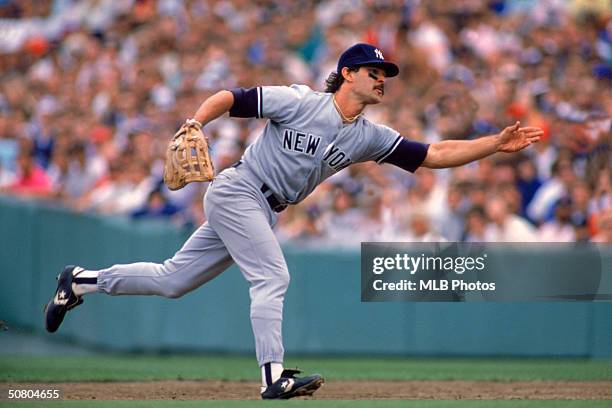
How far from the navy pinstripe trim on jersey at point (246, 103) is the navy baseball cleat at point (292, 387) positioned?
4.55 feet

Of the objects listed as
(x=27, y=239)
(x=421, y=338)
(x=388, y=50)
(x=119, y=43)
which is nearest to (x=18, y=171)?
(x=27, y=239)

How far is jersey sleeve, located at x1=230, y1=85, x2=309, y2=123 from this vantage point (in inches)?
248

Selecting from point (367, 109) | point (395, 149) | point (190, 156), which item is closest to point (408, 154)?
point (395, 149)

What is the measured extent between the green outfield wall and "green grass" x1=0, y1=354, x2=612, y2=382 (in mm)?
117

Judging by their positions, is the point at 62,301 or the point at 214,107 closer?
the point at 214,107

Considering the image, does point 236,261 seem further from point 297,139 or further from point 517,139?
point 517,139

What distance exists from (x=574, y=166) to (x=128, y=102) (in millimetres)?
5695

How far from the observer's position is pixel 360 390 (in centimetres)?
726

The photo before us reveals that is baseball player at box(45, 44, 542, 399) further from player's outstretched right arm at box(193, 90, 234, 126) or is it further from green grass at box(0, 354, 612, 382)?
green grass at box(0, 354, 612, 382)

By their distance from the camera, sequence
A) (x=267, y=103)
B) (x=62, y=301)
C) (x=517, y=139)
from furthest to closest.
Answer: (x=62, y=301)
(x=517, y=139)
(x=267, y=103)

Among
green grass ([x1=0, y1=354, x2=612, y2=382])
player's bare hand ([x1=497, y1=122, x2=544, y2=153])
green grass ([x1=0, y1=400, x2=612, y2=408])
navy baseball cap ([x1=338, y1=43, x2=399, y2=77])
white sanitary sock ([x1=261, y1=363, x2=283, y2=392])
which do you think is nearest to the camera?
green grass ([x1=0, y1=400, x2=612, y2=408])

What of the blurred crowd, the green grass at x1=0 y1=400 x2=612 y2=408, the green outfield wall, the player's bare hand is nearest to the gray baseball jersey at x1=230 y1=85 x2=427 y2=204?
the player's bare hand

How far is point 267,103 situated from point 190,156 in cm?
50

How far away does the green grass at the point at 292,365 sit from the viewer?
8.19 m
